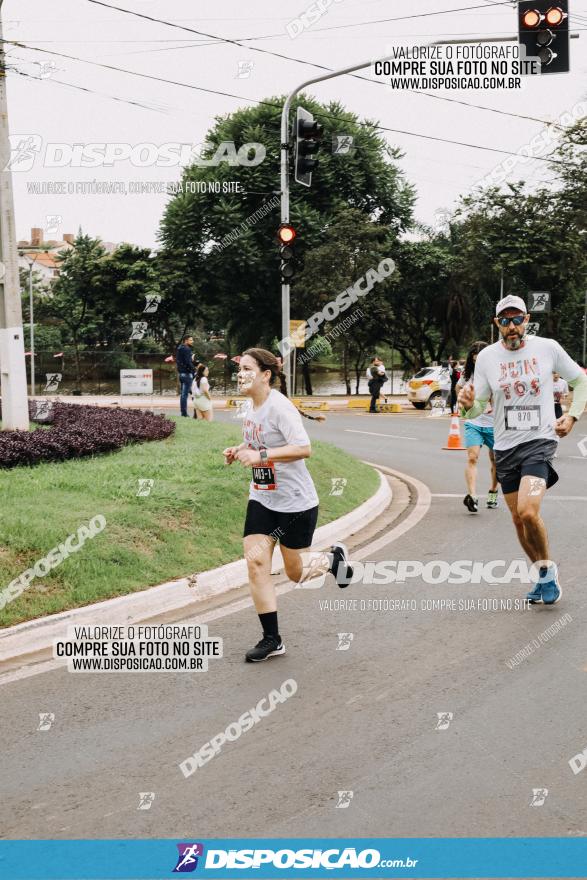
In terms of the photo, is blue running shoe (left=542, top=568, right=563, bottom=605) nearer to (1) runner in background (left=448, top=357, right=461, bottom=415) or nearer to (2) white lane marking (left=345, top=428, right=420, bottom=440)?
(2) white lane marking (left=345, top=428, right=420, bottom=440)

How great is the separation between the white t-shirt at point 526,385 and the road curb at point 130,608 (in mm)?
2494

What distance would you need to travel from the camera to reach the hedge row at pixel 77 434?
35.6 feet

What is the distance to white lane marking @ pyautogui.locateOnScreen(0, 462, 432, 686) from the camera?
593cm

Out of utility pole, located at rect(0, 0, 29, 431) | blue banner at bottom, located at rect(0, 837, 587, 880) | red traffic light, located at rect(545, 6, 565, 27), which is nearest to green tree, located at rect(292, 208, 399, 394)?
red traffic light, located at rect(545, 6, 565, 27)

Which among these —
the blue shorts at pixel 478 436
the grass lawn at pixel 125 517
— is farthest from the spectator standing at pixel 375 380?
the blue shorts at pixel 478 436

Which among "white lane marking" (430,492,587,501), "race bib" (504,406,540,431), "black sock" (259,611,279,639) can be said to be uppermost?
"race bib" (504,406,540,431)

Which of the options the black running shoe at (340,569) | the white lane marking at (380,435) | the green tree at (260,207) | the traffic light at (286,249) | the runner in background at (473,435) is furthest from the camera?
the green tree at (260,207)

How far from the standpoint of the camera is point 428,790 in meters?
4.15

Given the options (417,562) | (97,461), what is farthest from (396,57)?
(417,562)

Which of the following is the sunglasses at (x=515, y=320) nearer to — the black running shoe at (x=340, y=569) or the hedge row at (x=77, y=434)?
the black running shoe at (x=340, y=569)

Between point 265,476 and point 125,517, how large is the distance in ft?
9.33

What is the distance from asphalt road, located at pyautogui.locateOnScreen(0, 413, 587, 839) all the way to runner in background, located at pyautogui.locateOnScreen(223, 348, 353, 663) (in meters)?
0.41

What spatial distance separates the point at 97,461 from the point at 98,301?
37.7 m

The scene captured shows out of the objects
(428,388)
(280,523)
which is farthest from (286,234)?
(428,388)
